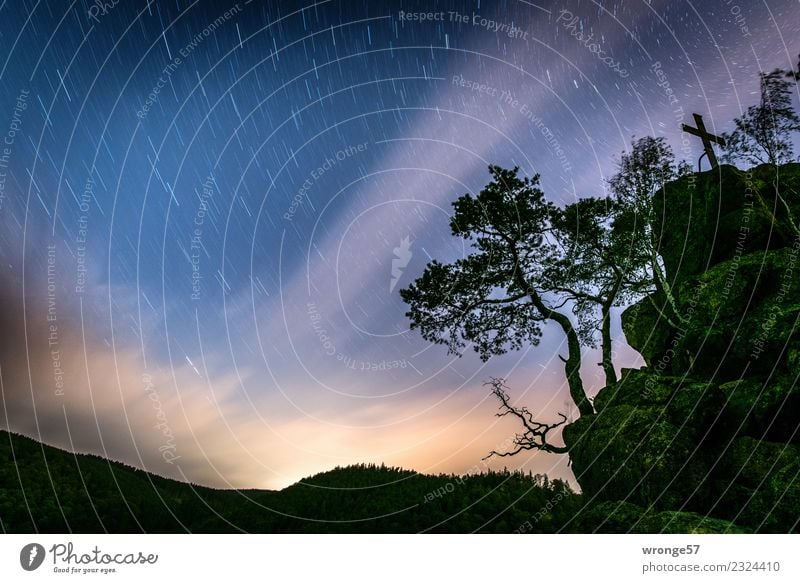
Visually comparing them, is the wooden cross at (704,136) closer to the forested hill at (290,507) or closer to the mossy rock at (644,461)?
the mossy rock at (644,461)

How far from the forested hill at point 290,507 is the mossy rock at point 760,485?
3326 mm

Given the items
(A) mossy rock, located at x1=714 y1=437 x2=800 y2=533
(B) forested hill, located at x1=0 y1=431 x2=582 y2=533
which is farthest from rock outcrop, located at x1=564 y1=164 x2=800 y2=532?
(B) forested hill, located at x1=0 y1=431 x2=582 y2=533

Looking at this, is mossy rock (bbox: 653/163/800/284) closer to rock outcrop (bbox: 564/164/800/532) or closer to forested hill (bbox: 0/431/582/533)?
rock outcrop (bbox: 564/164/800/532)

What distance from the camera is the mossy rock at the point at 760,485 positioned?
898 cm

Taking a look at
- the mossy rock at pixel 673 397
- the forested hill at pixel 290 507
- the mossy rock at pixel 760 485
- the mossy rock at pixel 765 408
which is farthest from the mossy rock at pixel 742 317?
the forested hill at pixel 290 507

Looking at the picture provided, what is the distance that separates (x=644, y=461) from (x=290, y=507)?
343 inches

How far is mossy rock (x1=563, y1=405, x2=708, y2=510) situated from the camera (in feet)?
35.7

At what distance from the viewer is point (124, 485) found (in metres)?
12.3

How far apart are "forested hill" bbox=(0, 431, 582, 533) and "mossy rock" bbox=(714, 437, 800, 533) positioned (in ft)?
10.9

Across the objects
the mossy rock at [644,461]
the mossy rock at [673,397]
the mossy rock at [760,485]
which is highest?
the mossy rock at [673,397]

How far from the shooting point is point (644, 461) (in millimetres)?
11367

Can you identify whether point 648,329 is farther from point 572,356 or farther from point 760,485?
point 760,485

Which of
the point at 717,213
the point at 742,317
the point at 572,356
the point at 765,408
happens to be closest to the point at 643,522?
the point at 765,408
